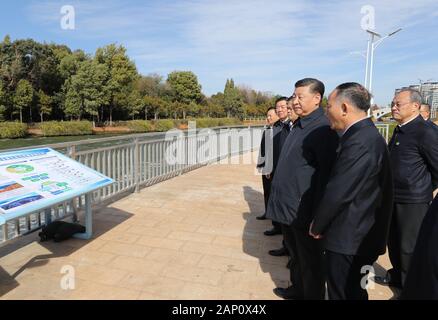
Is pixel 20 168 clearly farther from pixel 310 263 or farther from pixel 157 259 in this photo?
pixel 310 263

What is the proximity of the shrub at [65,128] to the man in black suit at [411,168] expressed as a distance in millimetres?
34271

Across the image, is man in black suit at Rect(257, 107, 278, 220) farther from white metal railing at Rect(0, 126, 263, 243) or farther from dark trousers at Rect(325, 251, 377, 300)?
dark trousers at Rect(325, 251, 377, 300)

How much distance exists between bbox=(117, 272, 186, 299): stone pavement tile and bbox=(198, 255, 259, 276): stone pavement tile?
422mm

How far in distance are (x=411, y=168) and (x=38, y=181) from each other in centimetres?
320

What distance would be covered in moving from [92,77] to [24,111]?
830cm

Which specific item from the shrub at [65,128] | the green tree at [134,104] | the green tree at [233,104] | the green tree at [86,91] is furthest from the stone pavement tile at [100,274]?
the green tree at [233,104]

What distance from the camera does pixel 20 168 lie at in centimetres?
302

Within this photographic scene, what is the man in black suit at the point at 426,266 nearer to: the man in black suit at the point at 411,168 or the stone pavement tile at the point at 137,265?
the man in black suit at the point at 411,168

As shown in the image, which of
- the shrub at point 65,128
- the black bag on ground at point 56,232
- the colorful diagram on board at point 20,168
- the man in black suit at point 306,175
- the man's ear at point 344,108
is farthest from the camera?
the shrub at point 65,128

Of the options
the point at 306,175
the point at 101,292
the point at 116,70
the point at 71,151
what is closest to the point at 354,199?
the point at 306,175

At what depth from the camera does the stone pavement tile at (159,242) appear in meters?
3.73

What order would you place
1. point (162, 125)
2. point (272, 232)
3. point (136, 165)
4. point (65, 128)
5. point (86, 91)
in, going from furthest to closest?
point (162, 125) → point (86, 91) → point (65, 128) → point (136, 165) → point (272, 232)

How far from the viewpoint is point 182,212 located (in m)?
5.01
